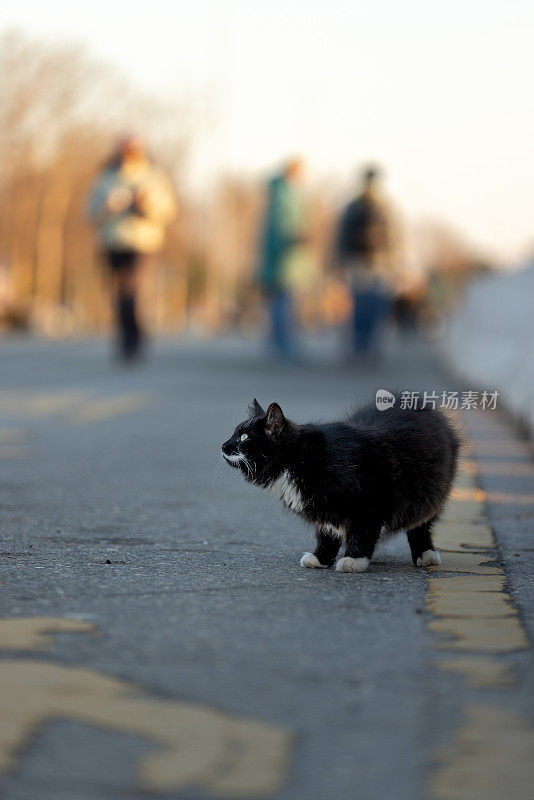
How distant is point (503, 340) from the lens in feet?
49.0

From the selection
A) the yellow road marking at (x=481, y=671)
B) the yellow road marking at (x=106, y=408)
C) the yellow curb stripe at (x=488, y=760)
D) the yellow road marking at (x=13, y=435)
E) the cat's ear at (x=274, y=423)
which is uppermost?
the cat's ear at (x=274, y=423)

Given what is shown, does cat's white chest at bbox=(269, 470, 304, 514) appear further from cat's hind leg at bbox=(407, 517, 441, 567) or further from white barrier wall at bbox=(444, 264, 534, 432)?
white barrier wall at bbox=(444, 264, 534, 432)

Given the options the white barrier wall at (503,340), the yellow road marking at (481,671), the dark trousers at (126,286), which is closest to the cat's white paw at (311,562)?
the yellow road marking at (481,671)

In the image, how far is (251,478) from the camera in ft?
16.3

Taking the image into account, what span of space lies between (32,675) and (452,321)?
2294 cm

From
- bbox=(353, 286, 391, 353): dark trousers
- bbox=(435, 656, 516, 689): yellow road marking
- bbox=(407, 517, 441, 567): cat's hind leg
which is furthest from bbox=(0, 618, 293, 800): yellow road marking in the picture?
bbox=(353, 286, 391, 353): dark trousers

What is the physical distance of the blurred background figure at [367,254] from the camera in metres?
20.2

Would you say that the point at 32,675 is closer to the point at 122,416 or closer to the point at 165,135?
the point at 122,416

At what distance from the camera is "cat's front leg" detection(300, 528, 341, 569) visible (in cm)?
502

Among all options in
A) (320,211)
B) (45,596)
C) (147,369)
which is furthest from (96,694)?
(320,211)

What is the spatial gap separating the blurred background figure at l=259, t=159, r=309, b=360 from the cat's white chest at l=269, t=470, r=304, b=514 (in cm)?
1610

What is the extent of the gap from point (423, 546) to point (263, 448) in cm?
67

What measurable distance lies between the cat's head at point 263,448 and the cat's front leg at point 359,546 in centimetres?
30

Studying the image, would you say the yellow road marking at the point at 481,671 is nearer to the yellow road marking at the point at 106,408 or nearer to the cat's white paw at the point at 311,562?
A: the cat's white paw at the point at 311,562
